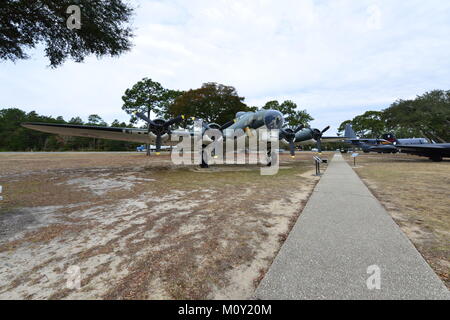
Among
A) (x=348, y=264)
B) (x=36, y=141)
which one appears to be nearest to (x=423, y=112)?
(x=348, y=264)

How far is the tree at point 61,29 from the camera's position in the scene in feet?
27.0

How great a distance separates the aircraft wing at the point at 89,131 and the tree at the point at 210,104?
79.6 ft

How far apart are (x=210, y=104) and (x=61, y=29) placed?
2903 centimetres

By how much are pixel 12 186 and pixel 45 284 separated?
8.79m

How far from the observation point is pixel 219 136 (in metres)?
14.8

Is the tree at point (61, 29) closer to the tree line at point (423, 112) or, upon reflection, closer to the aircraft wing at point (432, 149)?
the aircraft wing at point (432, 149)

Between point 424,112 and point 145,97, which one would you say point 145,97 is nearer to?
point 145,97

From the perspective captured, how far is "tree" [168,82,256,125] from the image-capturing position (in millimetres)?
37438

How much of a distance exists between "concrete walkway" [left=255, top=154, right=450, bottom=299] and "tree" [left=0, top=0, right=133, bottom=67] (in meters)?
12.9

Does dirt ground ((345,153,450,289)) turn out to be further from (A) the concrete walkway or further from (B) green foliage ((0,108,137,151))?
(B) green foliage ((0,108,137,151))

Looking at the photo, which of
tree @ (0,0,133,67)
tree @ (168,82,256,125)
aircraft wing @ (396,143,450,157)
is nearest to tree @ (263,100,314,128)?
tree @ (168,82,256,125)

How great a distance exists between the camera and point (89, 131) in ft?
41.3

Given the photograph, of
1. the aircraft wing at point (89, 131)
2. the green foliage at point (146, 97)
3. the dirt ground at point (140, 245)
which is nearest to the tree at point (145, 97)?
the green foliage at point (146, 97)
